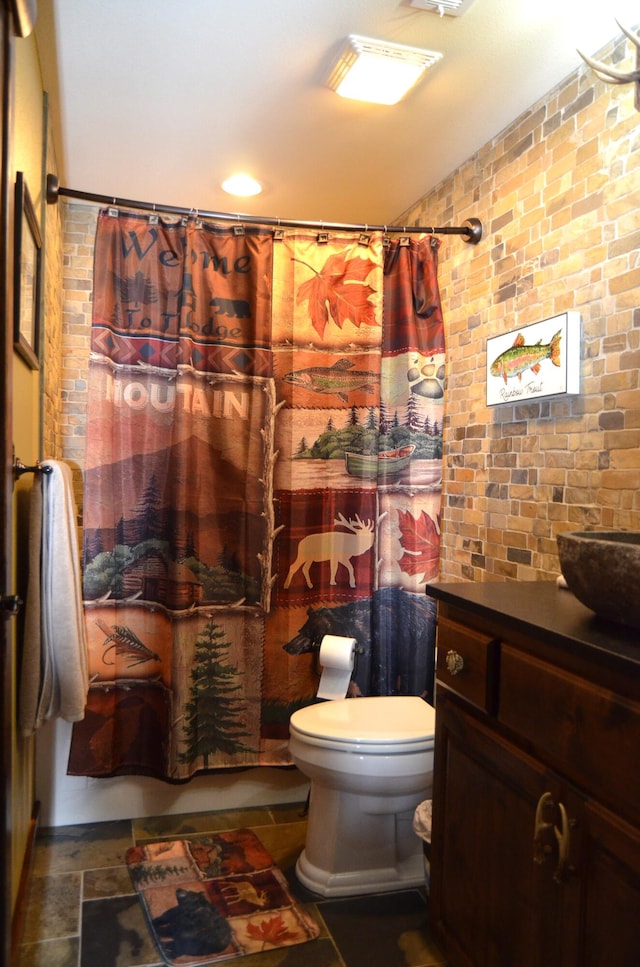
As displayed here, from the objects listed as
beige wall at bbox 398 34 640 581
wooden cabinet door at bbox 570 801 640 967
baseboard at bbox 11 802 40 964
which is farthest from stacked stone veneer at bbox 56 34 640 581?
baseboard at bbox 11 802 40 964

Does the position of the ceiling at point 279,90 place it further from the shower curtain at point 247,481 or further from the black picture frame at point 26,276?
the black picture frame at point 26,276

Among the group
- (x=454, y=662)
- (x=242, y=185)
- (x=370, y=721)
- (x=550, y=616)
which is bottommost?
(x=370, y=721)

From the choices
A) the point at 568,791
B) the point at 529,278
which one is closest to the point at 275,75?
the point at 529,278

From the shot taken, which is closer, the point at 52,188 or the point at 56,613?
the point at 56,613

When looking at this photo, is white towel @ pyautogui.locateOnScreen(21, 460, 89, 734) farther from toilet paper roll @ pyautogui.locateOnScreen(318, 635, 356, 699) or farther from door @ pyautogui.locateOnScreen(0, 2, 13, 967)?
toilet paper roll @ pyautogui.locateOnScreen(318, 635, 356, 699)

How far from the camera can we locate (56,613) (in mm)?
1790

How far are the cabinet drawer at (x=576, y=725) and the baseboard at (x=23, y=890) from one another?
1371mm

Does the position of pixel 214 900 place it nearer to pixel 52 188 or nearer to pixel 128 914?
pixel 128 914

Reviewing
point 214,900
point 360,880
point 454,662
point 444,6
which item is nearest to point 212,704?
point 214,900

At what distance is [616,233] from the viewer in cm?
172

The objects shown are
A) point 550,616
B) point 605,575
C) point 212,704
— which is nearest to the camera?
point 605,575

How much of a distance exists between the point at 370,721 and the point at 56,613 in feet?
3.30

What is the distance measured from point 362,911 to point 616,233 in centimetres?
200

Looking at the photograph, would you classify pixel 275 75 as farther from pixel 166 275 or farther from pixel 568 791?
pixel 568 791
